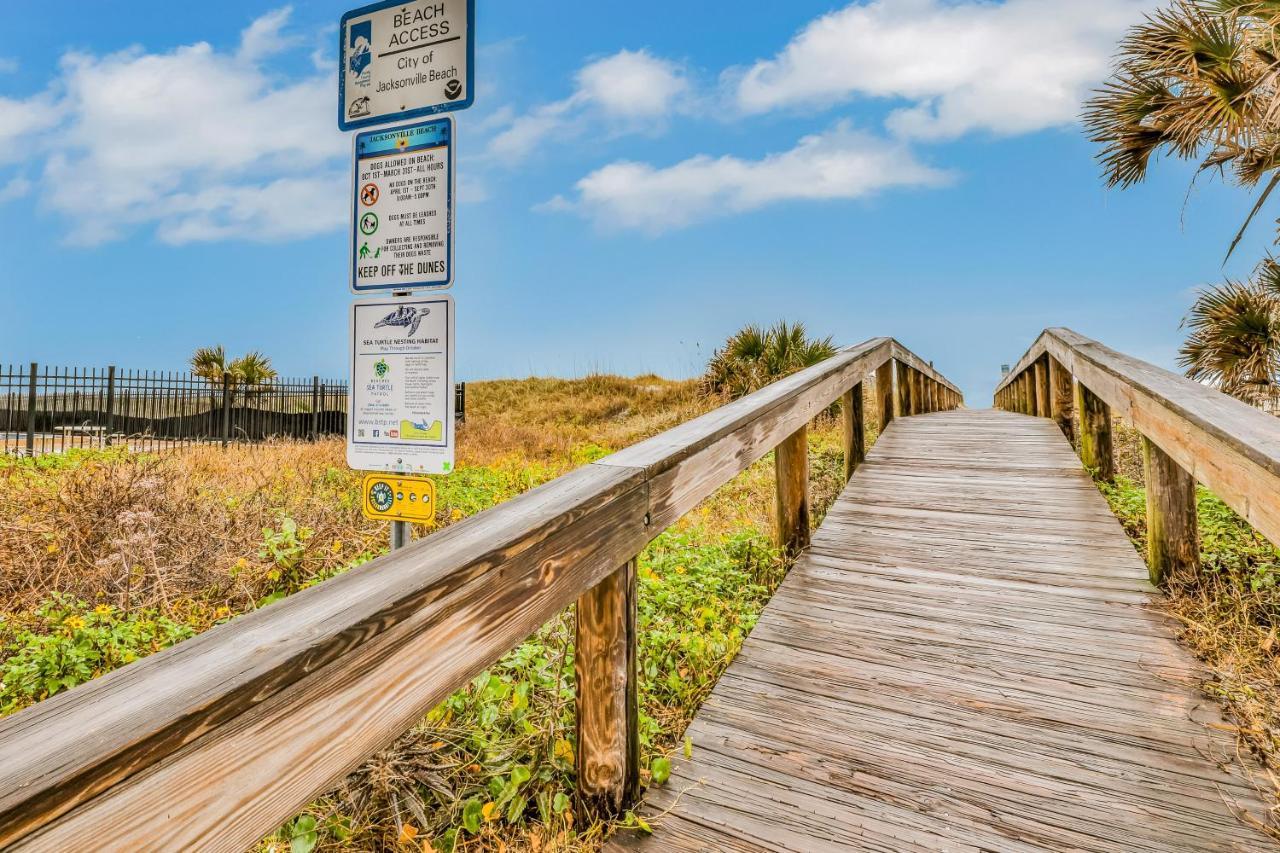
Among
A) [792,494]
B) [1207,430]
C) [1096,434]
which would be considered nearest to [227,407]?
[792,494]

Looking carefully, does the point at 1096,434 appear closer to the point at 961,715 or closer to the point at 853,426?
the point at 853,426

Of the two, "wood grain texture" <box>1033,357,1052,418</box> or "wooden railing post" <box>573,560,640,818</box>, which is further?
"wood grain texture" <box>1033,357,1052,418</box>

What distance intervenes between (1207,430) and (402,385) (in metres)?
2.99

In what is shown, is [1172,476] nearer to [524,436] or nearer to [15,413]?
Result: [524,436]

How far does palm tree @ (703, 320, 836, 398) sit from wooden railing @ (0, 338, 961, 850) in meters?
11.4

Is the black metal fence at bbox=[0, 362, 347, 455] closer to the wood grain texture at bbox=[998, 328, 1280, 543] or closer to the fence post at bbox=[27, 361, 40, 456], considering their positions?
the fence post at bbox=[27, 361, 40, 456]

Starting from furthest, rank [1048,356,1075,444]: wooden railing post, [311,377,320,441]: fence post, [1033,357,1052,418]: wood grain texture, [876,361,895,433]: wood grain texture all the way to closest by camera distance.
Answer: [311,377,320,441]: fence post → [1033,357,1052,418]: wood grain texture → [876,361,895,433]: wood grain texture → [1048,356,1075,444]: wooden railing post

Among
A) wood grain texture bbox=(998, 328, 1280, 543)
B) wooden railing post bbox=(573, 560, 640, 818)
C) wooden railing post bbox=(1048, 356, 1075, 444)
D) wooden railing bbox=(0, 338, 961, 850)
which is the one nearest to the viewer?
wooden railing bbox=(0, 338, 961, 850)

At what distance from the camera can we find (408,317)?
9.19 feet

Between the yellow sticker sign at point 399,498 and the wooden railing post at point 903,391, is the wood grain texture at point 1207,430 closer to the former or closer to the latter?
the yellow sticker sign at point 399,498

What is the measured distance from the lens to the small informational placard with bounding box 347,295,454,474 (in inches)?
108

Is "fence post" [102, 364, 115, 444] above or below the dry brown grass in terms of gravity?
above

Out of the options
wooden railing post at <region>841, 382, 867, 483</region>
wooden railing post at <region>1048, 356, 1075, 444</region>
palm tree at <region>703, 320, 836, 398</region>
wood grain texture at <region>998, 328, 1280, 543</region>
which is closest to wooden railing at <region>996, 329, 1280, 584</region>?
wood grain texture at <region>998, 328, 1280, 543</region>

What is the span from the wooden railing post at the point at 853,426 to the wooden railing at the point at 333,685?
3033 mm
